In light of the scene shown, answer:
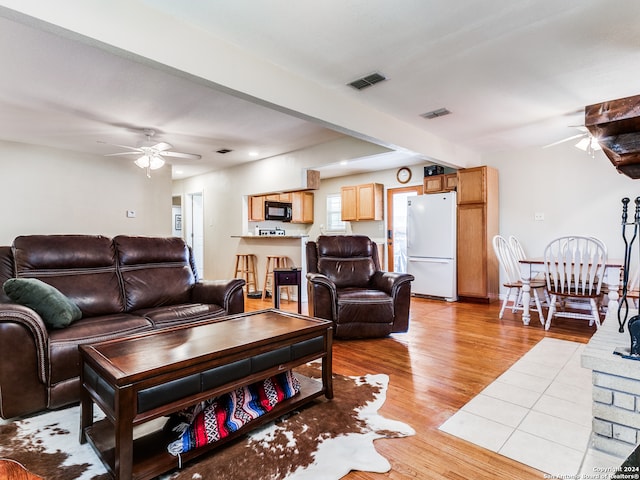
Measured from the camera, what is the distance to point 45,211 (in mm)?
5285

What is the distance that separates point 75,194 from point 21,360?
448 cm

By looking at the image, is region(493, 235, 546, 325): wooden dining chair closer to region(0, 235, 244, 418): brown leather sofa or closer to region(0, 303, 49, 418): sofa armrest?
region(0, 235, 244, 418): brown leather sofa

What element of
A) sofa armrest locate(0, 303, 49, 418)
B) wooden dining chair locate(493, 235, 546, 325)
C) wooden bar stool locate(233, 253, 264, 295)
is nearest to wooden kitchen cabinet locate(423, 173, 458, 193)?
wooden dining chair locate(493, 235, 546, 325)

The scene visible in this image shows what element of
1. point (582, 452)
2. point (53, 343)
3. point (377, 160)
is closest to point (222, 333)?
point (53, 343)

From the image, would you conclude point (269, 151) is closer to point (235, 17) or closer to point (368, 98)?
point (368, 98)

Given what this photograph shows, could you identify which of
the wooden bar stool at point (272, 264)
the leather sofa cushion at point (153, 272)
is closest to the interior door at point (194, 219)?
the wooden bar stool at point (272, 264)

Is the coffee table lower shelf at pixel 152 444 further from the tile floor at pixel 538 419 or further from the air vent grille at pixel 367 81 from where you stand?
the air vent grille at pixel 367 81

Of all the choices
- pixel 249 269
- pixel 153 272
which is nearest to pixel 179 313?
pixel 153 272

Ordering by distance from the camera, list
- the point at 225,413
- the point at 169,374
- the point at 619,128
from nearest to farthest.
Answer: the point at 619,128 → the point at 169,374 → the point at 225,413

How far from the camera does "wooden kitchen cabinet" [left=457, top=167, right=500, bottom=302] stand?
510 cm

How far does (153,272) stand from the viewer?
10.5 ft

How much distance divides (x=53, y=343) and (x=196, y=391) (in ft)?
3.58

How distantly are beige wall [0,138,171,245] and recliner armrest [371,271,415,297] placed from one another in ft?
14.3

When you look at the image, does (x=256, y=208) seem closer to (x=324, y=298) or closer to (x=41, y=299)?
(x=324, y=298)
